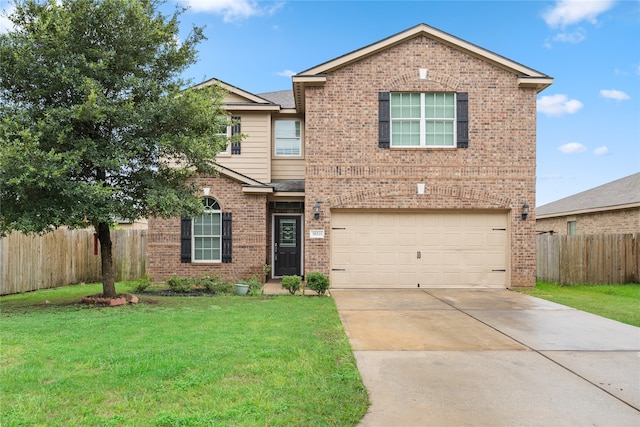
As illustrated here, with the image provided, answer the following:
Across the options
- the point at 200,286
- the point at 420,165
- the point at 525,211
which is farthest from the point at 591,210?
the point at 200,286

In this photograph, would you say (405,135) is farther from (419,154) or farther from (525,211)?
(525,211)

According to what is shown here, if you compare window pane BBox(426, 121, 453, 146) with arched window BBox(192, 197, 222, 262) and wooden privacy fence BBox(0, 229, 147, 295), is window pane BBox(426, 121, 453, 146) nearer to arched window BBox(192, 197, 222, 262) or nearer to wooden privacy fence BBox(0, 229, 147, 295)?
arched window BBox(192, 197, 222, 262)

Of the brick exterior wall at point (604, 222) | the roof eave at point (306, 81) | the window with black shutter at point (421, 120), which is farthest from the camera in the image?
the brick exterior wall at point (604, 222)

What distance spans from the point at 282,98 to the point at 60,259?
9.86m

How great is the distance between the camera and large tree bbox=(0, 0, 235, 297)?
8.85 m

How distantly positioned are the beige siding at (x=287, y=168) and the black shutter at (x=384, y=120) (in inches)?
144

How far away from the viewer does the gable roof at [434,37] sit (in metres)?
13.1

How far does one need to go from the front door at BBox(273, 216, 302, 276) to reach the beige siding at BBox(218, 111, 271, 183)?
1.71 m

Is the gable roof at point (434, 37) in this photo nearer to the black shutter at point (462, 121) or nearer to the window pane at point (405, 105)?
the black shutter at point (462, 121)

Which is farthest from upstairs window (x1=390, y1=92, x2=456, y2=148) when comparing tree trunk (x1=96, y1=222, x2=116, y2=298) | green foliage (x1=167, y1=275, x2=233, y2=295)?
tree trunk (x1=96, y1=222, x2=116, y2=298)

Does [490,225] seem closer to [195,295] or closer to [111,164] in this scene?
[195,295]

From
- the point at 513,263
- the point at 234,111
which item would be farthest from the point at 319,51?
the point at 513,263

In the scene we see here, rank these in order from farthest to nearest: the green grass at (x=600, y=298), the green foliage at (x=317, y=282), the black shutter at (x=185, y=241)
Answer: the black shutter at (x=185, y=241) < the green foliage at (x=317, y=282) < the green grass at (x=600, y=298)

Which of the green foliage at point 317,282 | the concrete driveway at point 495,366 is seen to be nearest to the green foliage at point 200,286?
the green foliage at point 317,282
